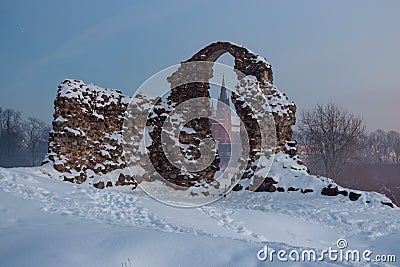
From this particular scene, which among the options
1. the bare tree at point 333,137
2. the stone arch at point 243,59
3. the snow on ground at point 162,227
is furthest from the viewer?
the bare tree at point 333,137

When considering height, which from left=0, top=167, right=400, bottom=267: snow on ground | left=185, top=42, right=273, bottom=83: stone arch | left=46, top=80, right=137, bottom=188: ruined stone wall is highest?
left=185, top=42, right=273, bottom=83: stone arch

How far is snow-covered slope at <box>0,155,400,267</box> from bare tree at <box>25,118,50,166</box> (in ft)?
135

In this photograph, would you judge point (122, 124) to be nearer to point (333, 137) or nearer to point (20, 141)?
point (333, 137)

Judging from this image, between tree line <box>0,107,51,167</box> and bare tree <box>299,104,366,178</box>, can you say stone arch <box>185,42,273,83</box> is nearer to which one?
bare tree <box>299,104,366,178</box>

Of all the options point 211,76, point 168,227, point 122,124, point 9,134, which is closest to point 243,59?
point 211,76

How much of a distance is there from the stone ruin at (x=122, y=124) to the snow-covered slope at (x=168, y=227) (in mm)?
1010

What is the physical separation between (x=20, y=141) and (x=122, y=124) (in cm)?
4045

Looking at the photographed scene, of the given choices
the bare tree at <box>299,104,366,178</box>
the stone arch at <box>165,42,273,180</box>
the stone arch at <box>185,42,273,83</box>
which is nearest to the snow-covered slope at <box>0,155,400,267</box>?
the stone arch at <box>165,42,273,180</box>

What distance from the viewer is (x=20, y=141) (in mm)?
45594

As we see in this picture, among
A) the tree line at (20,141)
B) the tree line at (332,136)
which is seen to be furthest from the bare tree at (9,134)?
the tree line at (332,136)

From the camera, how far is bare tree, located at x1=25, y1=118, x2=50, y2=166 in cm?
4578

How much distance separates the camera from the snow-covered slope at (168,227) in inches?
111

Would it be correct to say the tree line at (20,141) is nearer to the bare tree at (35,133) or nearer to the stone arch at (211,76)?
the bare tree at (35,133)

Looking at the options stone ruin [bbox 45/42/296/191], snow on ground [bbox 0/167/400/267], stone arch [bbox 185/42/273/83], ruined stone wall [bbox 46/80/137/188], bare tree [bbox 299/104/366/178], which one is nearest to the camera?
snow on ground [bbox 0/167/400/267]
